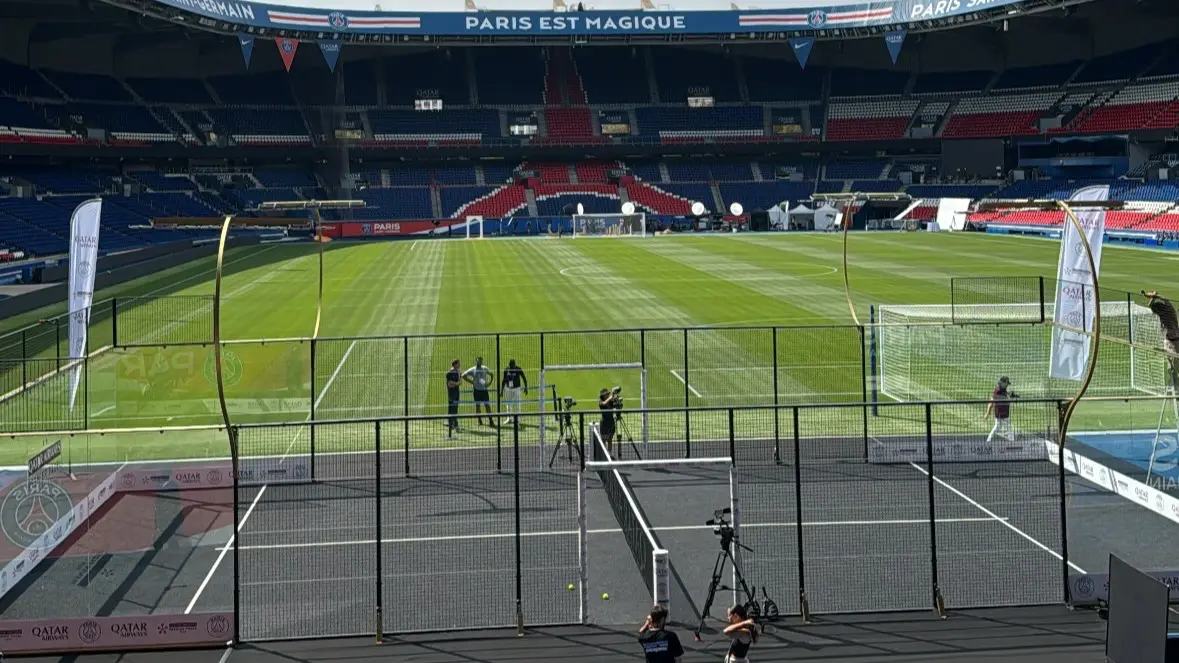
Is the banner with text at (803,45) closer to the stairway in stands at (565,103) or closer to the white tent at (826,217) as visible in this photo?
the white tent at (826,217)

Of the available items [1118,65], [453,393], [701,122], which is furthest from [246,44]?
[1118,65]

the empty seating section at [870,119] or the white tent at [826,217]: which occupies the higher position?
the empty seating section at [870,119]

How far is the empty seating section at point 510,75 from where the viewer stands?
108625 millimetres

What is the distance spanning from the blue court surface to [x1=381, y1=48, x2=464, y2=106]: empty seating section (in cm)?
9313

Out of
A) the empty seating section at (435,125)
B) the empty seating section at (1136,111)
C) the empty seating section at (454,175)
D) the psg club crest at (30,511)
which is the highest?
the empty seating section at (435,125)

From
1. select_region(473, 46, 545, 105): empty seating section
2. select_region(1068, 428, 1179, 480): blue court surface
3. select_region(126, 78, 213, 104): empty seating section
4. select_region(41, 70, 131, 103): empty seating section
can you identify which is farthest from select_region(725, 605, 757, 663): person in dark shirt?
select_region(473, 46, 545, 105): empty seating section

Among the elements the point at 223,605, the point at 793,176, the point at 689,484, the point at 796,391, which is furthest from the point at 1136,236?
the point at 223,605

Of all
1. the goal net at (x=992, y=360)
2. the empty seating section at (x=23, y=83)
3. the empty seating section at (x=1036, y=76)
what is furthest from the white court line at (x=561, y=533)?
the empty seating section at (x=1036, y=76)

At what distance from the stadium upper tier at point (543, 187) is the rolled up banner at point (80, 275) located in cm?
5732

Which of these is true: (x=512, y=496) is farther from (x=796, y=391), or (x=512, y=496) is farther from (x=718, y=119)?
(x=718, y=119)

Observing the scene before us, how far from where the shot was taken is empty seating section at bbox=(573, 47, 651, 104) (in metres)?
111

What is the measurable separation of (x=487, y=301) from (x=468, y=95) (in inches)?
Answer: 2657

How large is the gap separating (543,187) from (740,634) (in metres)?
93.5

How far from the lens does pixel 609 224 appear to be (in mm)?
95500
